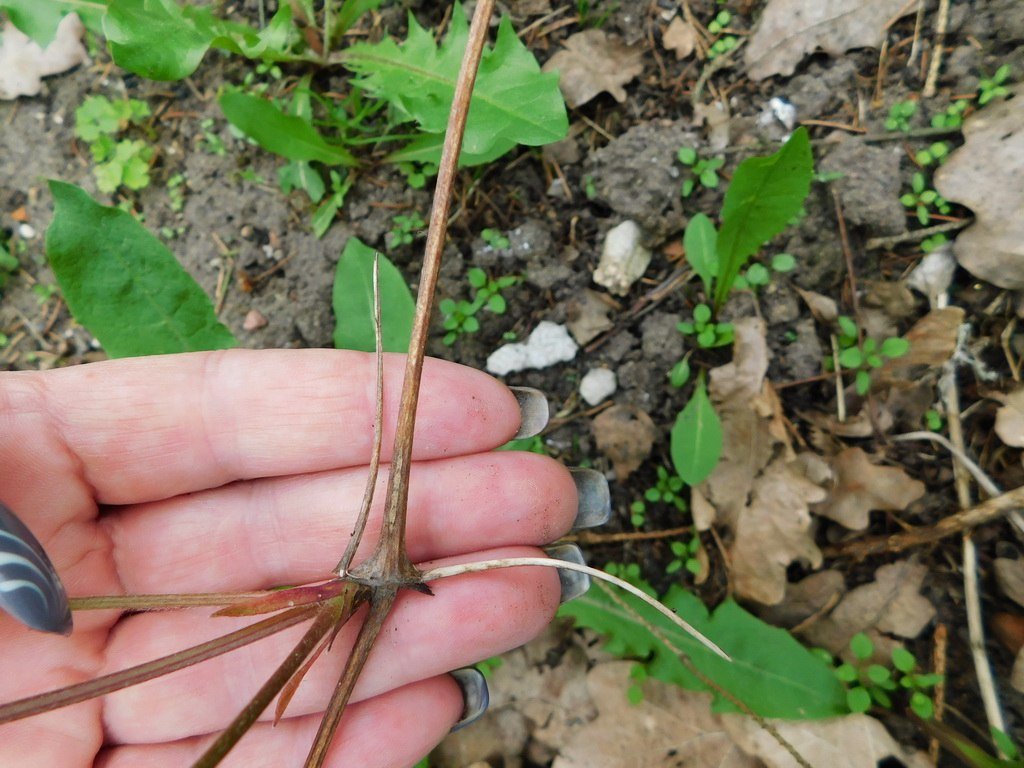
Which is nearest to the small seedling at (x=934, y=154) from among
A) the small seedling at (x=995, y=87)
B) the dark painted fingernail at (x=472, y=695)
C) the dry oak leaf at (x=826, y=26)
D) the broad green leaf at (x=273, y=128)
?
the small seedling at (x=995, y=87)

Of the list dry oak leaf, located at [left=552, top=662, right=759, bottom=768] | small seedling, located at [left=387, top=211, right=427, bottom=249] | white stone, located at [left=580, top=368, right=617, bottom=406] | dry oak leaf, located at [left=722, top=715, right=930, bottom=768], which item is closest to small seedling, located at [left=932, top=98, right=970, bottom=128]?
white stone, located at [left=580, top=368, right=617, bottom=406]

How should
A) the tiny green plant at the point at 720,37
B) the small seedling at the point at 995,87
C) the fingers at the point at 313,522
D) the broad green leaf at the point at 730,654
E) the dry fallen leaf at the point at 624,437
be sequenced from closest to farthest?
the fingers at the point at 313,522 → the broad green leaf at the point at 730,654 → the small seedling at the point at 995,87 → the dry fallen leaf at the point at 624,437 → the tiny green plant at the point at 720,37

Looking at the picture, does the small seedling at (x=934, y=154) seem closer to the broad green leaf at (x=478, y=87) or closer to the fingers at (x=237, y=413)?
the broad green leaf at (x=478, y=87)

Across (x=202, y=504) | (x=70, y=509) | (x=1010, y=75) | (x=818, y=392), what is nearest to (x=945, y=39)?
(x=1010, y=75)

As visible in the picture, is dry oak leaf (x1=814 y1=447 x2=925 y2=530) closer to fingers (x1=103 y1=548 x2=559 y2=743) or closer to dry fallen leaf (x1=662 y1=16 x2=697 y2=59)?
fingers (x1=103 y1=548 x2=559 y2=743)

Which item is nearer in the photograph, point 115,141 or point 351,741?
point 351,741

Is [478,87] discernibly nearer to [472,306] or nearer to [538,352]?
[472,306]

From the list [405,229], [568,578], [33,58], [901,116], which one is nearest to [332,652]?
[568,578]
